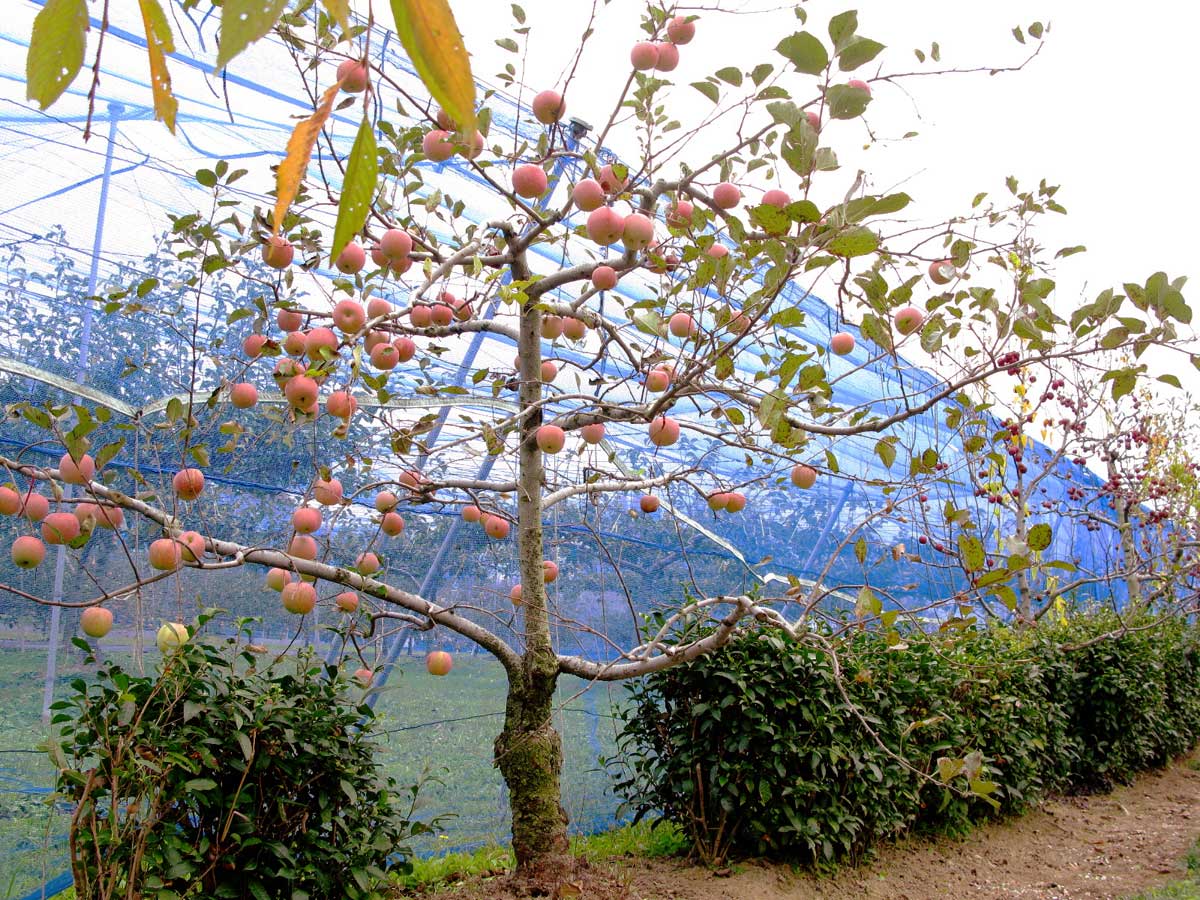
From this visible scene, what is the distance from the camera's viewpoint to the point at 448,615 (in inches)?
84.7

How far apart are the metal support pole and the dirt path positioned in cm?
172

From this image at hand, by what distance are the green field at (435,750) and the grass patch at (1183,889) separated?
1861 mm

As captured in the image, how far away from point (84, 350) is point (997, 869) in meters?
3.54

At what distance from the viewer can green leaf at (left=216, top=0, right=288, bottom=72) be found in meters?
0.27

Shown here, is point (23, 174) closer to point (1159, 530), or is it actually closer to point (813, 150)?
point (813, 150)

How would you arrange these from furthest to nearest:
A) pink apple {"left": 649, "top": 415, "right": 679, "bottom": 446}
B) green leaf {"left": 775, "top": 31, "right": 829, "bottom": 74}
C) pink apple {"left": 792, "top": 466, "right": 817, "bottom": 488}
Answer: pink apple {"left": 792, "top": 466, "right": 817, "bottom": 488}, pink apple {"left": 649, "top": 415, "right": 679, "bottom": 446}, green leaf {"left": 775, "top": 31, "right": 829, "bottom": 74}

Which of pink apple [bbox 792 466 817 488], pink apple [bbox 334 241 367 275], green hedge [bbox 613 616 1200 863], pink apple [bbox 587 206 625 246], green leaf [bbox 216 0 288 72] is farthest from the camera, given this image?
green hedge [bbox 613 616 1200 863]

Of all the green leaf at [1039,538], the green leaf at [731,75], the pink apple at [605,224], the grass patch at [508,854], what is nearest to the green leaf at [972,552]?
the green leaf at [1039,538]

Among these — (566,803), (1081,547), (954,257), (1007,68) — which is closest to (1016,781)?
(566,803)

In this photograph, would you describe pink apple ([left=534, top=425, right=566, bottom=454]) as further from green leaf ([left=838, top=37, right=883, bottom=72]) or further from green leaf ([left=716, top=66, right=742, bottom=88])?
green leaf ([left=838, top=37, right=883, bottom=72])

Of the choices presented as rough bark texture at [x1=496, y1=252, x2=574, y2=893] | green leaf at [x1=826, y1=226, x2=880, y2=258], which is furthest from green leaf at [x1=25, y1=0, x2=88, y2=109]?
rough bark texture at [x1=496, y1=252, x2=574, y2=893]

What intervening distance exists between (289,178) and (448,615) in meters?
1.92

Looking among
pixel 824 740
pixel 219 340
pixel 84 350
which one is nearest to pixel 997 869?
pixel 824 740

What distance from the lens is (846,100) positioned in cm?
125
